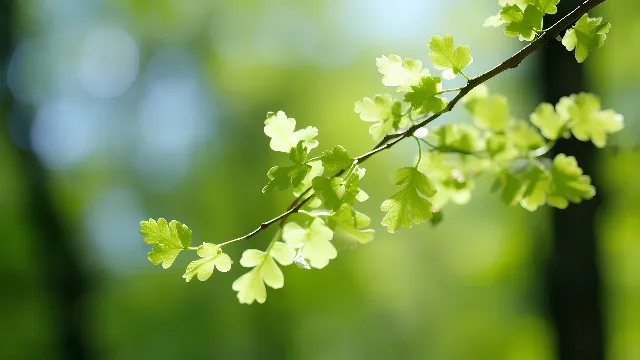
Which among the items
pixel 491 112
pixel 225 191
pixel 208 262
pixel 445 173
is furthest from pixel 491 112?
pixel 225 191

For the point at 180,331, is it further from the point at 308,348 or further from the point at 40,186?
the point at 40,186

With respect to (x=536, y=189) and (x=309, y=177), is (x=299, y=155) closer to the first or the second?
(x=309, y=177)

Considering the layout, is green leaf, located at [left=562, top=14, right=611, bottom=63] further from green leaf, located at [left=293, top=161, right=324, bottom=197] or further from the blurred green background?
the blurred green background

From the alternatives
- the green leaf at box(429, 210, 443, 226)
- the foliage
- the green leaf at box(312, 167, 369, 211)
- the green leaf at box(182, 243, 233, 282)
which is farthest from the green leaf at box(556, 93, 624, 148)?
the green leaf at box(182, 243, 233, 282)

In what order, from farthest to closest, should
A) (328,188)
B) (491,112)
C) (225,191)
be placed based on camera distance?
(225,191) < (491,112) < (328,188)

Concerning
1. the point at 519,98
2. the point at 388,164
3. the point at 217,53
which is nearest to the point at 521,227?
the point at 519,98

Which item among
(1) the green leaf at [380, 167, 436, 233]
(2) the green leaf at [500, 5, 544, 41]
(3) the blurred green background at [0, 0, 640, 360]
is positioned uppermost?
(3) the blurred green background at [0, 0, 640, 360]
